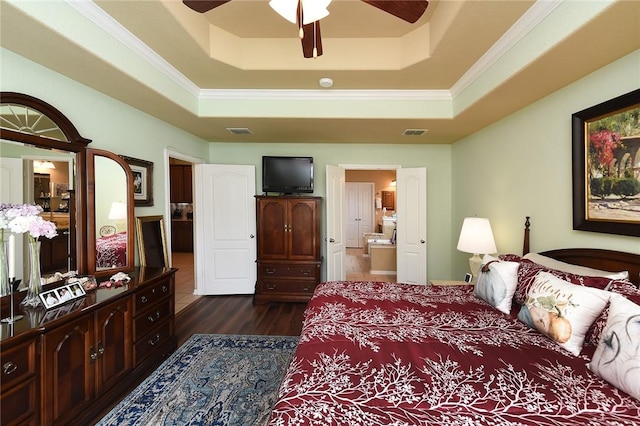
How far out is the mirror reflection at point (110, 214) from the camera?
7.18ft

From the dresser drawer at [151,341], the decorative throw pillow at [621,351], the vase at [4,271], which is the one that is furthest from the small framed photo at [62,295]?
the decorative throw pillow at [621,351]

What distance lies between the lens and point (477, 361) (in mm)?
1218

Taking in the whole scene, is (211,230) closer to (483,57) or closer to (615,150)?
(483,57)

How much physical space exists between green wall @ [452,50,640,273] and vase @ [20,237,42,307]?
145 inches

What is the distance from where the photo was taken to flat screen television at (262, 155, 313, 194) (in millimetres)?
3988

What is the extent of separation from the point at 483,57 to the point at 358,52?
41.3 inches

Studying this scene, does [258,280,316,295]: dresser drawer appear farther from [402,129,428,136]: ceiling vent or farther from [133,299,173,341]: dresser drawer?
[402,129,428,136]: ceiling vent

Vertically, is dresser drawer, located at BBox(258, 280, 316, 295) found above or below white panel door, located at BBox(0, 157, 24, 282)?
below

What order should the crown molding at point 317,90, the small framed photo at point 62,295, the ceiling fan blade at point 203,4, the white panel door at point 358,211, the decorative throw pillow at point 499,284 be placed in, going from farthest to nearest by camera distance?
the white panel door at point 358,211, the decorative throw pillow at point 499,284, the crown molding at point 317,90, the small framed photo at point 62,295, the ceiling fan blade at point 203,4

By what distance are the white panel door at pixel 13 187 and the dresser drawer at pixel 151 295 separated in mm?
674

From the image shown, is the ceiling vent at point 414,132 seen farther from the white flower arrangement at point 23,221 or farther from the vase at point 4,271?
the vase at point 4,271

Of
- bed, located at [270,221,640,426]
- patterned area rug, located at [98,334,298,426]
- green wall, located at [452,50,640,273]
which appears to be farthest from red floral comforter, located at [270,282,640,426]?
green wall, located at [452,50,640,273]

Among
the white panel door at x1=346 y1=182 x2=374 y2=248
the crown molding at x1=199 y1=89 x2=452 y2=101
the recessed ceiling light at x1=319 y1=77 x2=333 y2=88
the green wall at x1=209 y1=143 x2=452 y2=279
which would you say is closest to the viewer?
the recessed ceiling light at x1=319 y1=77 x2=333 y2=88

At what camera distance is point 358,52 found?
2.44 meters
